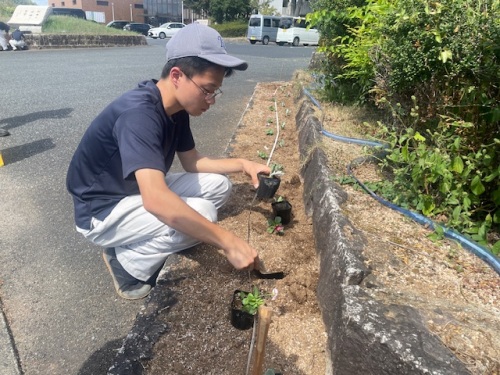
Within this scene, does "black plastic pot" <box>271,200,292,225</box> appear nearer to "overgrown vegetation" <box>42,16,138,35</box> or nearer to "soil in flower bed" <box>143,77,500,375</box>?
"soil in flower bed" <box>143,77,500,375</box>

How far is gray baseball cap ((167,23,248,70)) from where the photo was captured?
1.98m

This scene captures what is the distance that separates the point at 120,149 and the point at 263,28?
29532mm

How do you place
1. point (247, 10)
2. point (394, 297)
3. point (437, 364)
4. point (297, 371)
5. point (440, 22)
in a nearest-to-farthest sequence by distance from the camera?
point (437, 364)
point (394, 297)
point (297, 371)
point (440, 22)
point (247, 10)

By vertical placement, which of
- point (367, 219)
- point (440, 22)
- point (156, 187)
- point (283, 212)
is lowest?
point (283, 212)

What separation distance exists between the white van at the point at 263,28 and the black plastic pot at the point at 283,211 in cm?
2841

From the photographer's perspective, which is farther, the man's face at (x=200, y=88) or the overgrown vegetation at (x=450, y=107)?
the overgrown vegetation at (x=450, y=107)

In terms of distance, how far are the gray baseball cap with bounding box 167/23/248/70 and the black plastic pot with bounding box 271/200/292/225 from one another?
1.31m

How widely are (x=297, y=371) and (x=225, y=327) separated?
46cm

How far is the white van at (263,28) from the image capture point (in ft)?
94.5

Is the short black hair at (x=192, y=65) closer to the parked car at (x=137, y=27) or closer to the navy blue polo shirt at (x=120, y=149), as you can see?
the navy blue polo shirt at (x=120, y=149)

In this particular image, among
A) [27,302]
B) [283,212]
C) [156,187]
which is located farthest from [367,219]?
[27,302]

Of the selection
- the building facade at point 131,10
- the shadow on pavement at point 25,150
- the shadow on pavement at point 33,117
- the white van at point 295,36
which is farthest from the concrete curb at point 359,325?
the building facade at point 131,10

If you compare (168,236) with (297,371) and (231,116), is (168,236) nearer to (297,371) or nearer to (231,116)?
(297,371)

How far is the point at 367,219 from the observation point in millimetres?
2471
